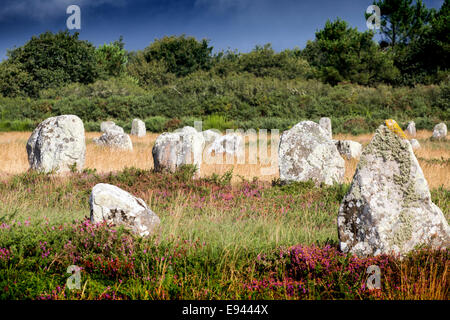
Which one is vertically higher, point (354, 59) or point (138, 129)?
point (354, 59)

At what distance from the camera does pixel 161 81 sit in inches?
2200

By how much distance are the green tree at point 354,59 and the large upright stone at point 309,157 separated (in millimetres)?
33082

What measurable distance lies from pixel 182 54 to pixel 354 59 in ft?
88.0

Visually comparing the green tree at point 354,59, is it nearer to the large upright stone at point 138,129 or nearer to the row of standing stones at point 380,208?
the large upright stone at point 138,129

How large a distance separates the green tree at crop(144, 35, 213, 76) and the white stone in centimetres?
4357

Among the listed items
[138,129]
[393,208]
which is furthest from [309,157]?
[138,129]

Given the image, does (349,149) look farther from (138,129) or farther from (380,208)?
(138,129)

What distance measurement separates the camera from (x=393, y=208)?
457 centimetres

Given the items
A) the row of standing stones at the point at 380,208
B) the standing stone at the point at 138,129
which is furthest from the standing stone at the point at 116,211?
the standing stone at the point at 138,129

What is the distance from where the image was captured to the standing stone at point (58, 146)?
39.1 ft

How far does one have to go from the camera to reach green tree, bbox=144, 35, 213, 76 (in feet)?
192

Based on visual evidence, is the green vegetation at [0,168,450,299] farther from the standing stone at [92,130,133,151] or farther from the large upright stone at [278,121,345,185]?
the standing stone at [92,130,133,151]
